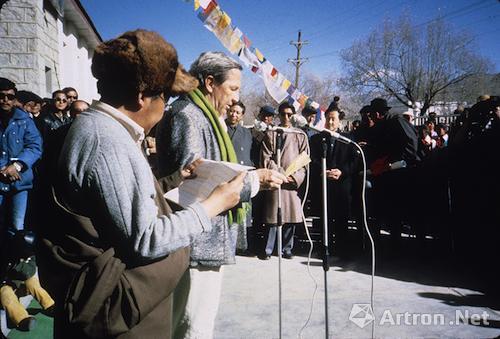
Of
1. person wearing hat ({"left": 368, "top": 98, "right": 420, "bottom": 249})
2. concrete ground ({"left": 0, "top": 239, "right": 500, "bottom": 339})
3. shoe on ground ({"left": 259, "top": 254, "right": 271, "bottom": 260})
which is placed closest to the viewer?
concrete ground ({"left": 0, "top": 239, "right": 500, "bottom": 339})

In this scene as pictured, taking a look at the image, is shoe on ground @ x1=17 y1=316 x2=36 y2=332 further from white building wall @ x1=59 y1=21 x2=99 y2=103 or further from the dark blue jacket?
white building wall @ x1=59 y1=21 x2=99 y2=103

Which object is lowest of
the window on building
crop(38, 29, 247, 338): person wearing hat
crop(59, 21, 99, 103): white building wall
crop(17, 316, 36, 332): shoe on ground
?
crop(17, 316, 36, 332): shoe on ground

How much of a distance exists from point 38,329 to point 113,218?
2.92 meters

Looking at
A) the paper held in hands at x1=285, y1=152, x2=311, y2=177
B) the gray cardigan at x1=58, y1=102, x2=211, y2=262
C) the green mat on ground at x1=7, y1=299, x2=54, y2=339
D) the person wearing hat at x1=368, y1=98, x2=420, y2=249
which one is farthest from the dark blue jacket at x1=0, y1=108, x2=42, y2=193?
the person wearing hat at x1=368, y1=98, x2=420, y2=249

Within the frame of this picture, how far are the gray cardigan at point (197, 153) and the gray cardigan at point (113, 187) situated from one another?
64 cm

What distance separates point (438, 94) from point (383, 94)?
4446 mm

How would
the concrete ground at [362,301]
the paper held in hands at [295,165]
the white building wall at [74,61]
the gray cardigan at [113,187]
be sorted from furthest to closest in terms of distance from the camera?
1. the white building wall at [74,61]
2. the concrete ground at [362,301]
3. the paper held in hands at [295,165]
4. the gray cardigan at [113,187]

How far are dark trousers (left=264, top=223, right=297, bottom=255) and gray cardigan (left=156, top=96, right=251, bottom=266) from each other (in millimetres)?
3863

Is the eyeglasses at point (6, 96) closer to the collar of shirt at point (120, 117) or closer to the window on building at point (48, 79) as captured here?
the collar of shirt at point (120, 117)

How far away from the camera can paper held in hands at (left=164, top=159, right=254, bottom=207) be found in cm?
170

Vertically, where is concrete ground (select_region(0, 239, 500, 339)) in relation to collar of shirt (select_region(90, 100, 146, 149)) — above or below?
below

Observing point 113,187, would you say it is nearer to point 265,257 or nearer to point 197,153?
point 197,153

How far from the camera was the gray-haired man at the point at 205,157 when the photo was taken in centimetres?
195

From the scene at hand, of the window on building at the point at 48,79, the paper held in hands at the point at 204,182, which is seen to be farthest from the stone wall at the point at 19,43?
the paper held in hands at the point at 204,182
